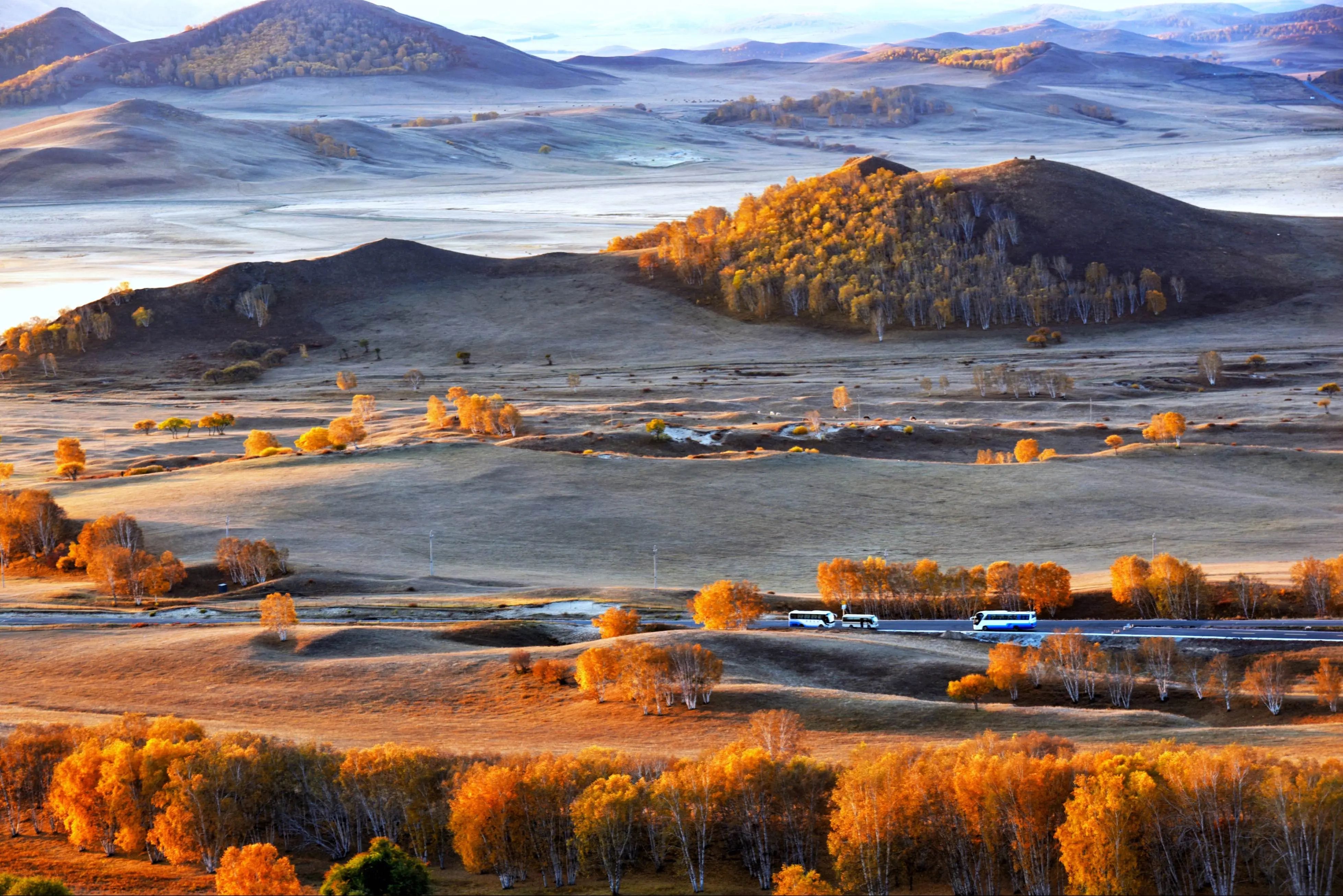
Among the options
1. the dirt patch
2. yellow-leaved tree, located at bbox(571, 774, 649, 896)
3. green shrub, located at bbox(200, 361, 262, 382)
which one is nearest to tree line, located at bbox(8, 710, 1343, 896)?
yellow-leaved tree, located at bbox(571, 774, 649, 896)

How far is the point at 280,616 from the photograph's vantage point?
240 ft

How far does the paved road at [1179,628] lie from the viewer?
Result: 6675 cm

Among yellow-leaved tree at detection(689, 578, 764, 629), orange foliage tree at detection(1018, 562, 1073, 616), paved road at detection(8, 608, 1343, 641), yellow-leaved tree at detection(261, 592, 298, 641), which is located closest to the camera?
paved road at detection(8, 608, 1343, 641)

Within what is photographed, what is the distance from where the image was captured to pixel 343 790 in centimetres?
4969

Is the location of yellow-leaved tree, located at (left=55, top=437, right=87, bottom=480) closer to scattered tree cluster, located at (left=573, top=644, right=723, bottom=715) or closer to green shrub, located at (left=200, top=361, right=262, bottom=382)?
green shrub, located at (left=200, top=361, right=262, bottom=382)

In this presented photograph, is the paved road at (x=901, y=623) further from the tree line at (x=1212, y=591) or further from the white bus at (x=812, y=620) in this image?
the tree line at (x=1212, y=591)

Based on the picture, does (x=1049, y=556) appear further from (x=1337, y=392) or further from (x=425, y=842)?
(x=1337, y=392)

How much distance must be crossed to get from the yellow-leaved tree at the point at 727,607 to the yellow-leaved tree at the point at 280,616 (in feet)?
75.4

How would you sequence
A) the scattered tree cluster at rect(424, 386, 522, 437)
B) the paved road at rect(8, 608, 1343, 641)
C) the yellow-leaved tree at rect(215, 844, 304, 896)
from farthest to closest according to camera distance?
the scattered tree cluster at rect(424, 386, 522, 437), the paved road at rect(8, 608, 1343, 641), the yellow-leaved tree at rect(215, 844, 304, 896)

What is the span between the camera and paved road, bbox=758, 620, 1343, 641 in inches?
2628

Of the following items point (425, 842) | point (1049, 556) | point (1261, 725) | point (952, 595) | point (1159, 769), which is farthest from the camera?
point (1049, 556)

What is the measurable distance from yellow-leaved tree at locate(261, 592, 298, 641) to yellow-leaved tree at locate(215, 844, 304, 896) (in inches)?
1127

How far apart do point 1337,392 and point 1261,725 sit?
336 ft

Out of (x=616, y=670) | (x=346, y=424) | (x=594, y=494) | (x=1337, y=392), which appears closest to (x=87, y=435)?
(x=346, y=424)
